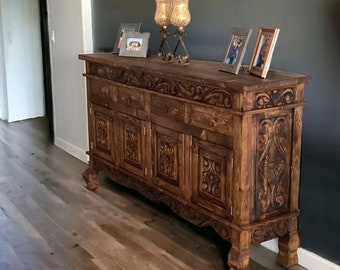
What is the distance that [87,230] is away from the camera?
323cm

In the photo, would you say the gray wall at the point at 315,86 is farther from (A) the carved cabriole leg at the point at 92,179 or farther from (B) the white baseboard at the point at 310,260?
(A) the carved cabriole leg at the point at 92,179

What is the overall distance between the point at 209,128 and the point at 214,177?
0.82 ft

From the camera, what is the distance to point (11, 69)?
6074 millimetres

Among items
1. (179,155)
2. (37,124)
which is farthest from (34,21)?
(179,155)

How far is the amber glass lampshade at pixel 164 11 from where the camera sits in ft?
10.5

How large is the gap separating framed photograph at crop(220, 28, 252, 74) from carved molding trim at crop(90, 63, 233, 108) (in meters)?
0.19

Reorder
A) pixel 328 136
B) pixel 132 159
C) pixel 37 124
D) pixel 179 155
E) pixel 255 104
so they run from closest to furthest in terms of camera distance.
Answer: pixel 255 104 → pixel 328 136 → pixel 179 155 → pixel 132 159 → pixel 37 124

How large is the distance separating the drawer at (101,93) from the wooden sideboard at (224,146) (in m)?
0.26

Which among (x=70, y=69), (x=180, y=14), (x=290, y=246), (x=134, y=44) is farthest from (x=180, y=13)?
(x=70, y=69)

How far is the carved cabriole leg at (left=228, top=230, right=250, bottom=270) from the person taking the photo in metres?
2.51

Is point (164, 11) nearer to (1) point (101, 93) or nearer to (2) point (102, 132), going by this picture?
(1) point (101, 93)

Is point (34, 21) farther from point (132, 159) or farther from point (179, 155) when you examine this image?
point (179, 155)

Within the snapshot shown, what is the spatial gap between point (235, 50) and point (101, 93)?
1.25m

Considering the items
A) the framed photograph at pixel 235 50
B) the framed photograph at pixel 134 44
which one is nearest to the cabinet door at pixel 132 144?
the framed photograph at pixel 134 44
